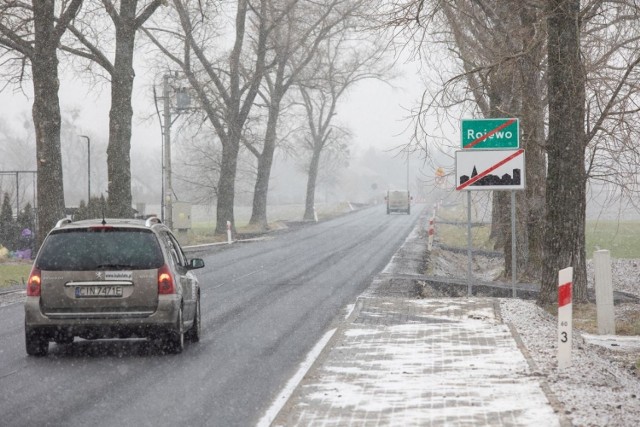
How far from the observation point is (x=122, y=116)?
101 feet

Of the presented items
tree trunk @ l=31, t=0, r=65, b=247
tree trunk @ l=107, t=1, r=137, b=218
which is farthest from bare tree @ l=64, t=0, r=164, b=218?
tree trunk @ l=31, t=0, r=65, b=247

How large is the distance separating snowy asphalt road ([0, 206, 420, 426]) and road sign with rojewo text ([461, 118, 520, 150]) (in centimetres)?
364

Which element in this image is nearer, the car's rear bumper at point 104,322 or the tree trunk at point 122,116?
the car's rear bumper at point 104,322

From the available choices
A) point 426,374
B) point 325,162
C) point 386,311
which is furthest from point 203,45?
point 325,162

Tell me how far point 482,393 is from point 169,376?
3.37 m

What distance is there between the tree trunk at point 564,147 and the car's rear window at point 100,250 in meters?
7.60

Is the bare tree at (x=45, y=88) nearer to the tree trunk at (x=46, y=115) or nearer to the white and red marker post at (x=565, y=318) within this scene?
the tree trunk at (x=46, y=115)

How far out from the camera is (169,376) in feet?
33.8

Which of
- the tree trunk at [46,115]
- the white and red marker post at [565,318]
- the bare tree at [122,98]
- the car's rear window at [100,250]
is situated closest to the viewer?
the white and red marker post at [565,318]

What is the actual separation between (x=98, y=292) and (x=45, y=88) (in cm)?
1567

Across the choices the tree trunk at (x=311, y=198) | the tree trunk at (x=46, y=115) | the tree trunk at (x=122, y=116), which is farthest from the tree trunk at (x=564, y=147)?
the tree trunk at (x=311, y=198)

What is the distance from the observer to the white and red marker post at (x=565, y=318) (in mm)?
9641

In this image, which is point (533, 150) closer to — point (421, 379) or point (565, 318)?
point (565, 318)

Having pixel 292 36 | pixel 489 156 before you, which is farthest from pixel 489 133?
pixel 292 36
